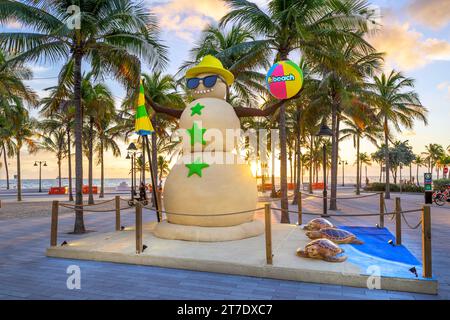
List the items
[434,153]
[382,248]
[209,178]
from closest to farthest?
1. [382,248]
2. [209,178]
3. [434,153]

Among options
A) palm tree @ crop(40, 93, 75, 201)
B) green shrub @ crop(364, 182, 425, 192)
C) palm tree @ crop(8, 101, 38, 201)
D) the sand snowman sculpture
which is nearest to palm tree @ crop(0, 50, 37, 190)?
palm tree @ crop(40, 93, 75, 201)

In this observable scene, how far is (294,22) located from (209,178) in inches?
254

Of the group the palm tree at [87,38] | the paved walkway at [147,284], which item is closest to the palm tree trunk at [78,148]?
the palm tree at [87,38]

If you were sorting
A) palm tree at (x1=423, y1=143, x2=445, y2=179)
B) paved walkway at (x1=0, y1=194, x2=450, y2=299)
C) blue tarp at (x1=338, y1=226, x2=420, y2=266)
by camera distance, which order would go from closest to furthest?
paved walkway at (x1=0, y1=194, x2=450, y2=299), blue tarp at (x1=338, y1=226, x2=420, y2=266), palm tree at (x1=423, y1=143, x2=445, y2=179)

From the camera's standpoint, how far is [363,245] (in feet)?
25.7

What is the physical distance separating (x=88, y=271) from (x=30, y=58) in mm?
7751

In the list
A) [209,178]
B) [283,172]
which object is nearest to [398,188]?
[283,172]

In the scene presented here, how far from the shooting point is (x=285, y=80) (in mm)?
8156

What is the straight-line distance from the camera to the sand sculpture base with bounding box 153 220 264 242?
7.93m

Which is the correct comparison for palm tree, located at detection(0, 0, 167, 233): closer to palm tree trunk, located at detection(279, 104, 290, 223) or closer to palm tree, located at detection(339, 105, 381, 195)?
palm tree trunk, located at detection(279, 104, 290, 223)

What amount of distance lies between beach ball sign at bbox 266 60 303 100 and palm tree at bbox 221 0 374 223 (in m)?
3.22

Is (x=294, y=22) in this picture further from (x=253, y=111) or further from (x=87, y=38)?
(x=87, y=38)
